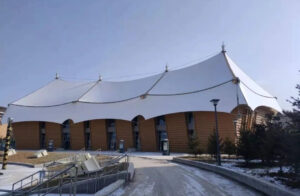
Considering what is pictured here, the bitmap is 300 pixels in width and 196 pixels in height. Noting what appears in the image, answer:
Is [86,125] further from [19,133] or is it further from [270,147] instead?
[270,147]

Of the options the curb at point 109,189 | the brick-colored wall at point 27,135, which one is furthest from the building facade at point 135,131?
the curb at point 109,189

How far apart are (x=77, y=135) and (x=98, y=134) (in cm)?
437

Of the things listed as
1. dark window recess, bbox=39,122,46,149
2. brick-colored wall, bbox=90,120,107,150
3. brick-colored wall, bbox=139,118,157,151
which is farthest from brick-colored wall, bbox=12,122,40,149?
brick-colored wall, bbox=139,118,157,151

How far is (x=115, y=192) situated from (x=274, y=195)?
4810 mm

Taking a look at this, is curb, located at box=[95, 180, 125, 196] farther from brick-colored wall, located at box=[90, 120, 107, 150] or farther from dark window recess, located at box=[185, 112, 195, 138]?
brick-colored wall, located at box=[90, 120, 107, 150]

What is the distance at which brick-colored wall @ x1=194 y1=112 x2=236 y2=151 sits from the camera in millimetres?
29541

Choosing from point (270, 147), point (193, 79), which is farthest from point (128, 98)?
point (270, 147)

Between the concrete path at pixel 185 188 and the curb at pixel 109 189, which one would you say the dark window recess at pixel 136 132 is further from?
the curb at pixel 109 189

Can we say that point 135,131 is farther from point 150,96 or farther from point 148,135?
point 150,96

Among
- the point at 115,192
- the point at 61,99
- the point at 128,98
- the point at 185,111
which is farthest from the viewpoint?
the point at 61,99

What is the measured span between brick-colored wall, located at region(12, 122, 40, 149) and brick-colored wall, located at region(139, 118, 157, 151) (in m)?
21.2

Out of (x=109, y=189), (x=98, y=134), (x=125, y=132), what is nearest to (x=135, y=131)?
(x=125, y=132)

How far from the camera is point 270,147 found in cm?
1163

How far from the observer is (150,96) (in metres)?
38.5
